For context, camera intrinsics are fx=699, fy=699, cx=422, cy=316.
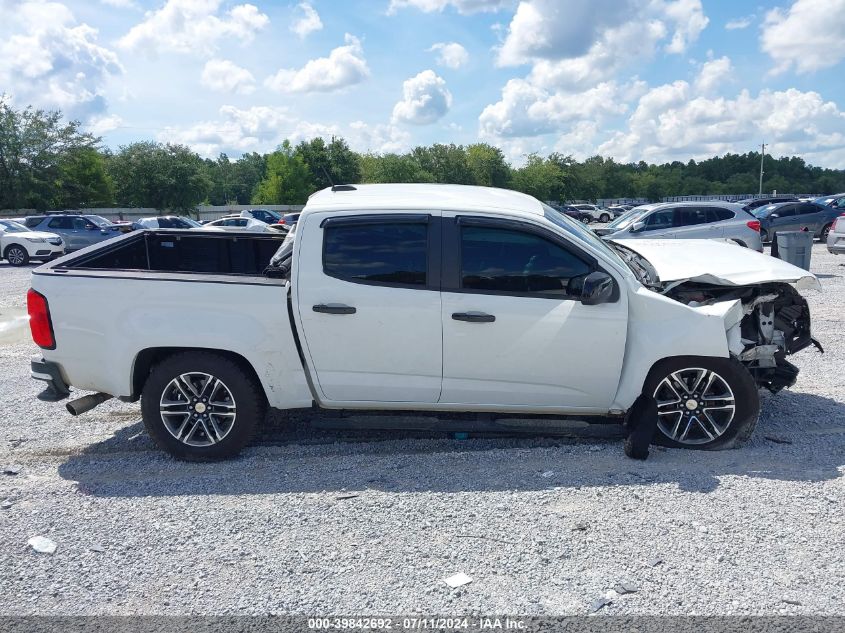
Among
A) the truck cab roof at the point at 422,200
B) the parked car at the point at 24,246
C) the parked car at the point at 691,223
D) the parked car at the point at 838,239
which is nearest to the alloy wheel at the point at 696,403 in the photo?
the truck cab roof at the point at 422,200

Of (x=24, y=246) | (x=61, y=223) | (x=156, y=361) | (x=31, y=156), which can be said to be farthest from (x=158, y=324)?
(x=31, y=156)

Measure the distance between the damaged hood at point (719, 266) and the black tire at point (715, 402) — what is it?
0.63 metres

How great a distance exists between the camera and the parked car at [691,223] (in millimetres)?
14953

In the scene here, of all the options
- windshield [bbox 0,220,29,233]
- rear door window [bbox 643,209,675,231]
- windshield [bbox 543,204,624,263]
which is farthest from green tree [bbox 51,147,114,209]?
windshield [bbox 543,204,624,263]

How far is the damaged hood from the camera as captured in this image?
507 cm

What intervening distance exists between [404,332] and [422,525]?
1.32 metres

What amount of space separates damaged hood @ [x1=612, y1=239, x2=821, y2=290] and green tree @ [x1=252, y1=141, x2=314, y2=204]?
71.1 metres

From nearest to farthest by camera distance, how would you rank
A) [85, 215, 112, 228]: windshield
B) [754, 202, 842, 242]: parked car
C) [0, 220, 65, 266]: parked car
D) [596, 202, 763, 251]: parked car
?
[596, 202, 763, 251]: parked car
[0, 220, 65, 266]: parked car
[754, 202, 842, 242]: parked car
[85, 215, 112, 228]: windshield

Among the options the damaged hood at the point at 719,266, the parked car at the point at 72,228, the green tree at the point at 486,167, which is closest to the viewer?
the damaged hood at the point at 719,266

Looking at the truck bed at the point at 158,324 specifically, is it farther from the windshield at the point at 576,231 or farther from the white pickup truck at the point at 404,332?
the windshield at the point at 576,231

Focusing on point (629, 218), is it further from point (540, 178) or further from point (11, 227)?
point (540, 178)

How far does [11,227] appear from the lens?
22.4m

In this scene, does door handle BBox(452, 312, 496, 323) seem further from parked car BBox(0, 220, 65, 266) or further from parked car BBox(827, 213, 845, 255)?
parked car BBox(0, 220, 65, 266)

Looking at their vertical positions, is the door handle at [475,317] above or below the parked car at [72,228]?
above
